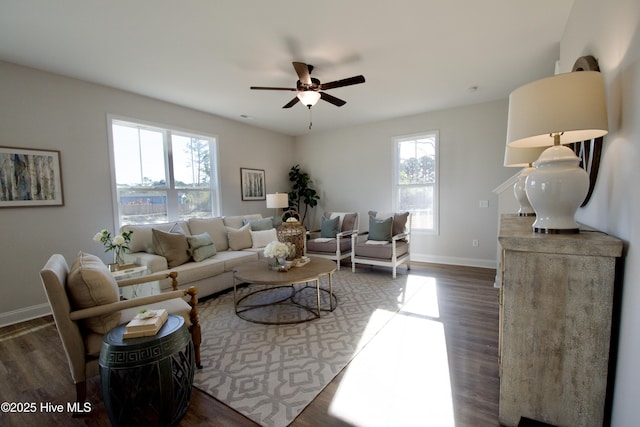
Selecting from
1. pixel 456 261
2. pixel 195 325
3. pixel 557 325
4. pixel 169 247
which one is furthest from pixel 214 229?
A: pixel 456 261

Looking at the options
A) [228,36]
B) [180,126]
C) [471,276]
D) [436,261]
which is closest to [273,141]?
[180,126]

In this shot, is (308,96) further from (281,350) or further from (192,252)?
(281,350)

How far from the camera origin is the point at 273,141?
613 centimetres

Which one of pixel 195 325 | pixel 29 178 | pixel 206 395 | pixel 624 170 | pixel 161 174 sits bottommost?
pixel 206 395

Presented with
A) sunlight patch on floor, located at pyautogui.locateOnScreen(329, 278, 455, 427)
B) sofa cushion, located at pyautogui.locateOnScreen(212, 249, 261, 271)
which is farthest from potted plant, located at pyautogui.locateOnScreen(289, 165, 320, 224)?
sunlight patch on floor, located at pyautogui.locateOnScreen(329, 278, 455, 427)

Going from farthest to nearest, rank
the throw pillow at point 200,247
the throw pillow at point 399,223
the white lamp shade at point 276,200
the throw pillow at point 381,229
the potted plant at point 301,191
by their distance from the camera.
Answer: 1. the potted plant at point 301,191
2. the white lamp shade at point 276,200
3. the throw pillow at point 399,223
4. the throw pillow at point 381,229
5. the throw pillow at point 200,247

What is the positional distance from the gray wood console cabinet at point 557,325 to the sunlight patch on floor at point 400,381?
1.52 feet

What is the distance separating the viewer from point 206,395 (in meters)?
1.79

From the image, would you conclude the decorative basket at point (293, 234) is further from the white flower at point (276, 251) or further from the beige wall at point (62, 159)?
the beige wall at point (62, 159)

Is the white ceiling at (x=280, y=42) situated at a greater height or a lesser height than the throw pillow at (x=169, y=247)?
greater

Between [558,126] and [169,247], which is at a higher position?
[558,126]

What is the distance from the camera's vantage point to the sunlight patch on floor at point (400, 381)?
1.58 m

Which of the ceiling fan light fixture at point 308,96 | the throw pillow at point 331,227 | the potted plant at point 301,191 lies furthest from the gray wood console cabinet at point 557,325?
the potted plant at point 301,191

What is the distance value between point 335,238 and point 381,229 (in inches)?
34.6
